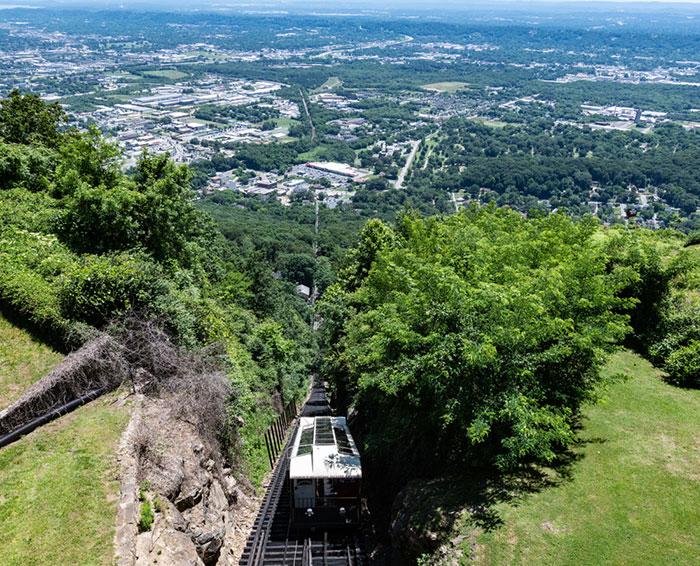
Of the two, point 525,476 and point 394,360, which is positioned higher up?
point 394,360

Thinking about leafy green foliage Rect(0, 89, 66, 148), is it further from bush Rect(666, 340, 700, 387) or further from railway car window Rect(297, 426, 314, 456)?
bush Rect(666, 340, 700, 387)

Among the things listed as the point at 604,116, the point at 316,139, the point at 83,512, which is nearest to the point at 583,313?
the point at 83,512

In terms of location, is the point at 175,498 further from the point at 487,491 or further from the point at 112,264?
the point at 112,264

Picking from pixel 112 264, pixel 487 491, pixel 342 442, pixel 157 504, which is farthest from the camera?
pixel 342 442

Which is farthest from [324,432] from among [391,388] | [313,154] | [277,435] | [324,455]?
[313,154]

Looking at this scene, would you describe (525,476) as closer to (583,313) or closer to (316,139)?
(583,313)

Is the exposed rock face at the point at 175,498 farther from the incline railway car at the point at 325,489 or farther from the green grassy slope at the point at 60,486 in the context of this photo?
the incline railway car at the point at 325,489

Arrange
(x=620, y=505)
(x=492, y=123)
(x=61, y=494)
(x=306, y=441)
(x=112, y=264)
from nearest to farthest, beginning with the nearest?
Result: (x=61, y=494), (x=620, y=505), (x=112, y=264), (x=306, y=441), (x=492, y=123)

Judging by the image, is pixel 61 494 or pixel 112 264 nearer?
pixel 61 494
